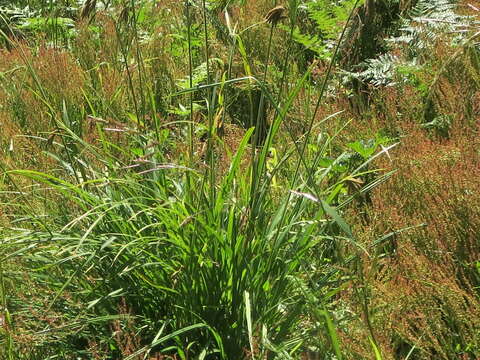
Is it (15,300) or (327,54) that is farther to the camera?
(327,54)

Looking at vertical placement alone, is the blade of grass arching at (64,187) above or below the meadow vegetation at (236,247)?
above

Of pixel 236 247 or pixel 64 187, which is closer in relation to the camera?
pixel 236 247

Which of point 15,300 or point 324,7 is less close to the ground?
point 324,7

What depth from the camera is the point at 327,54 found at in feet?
12.7


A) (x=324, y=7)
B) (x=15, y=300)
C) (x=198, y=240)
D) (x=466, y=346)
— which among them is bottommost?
(x=466, y=346)

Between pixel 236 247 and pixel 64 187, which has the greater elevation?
pixel 64 187

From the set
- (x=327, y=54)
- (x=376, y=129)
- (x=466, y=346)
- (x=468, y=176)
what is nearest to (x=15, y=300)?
(x=466, y=346)

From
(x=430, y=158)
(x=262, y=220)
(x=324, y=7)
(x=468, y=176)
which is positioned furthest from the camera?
(x=324, y=7)

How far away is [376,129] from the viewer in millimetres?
3207

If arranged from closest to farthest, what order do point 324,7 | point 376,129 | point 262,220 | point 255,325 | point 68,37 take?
point 255,325 → point 262,220 → point 376,129 → point 324,7 → point 68,37

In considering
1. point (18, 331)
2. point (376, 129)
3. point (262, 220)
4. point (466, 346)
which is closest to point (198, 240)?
point (262, 220)

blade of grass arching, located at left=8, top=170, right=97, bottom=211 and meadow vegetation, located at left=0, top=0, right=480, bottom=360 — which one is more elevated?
blade of grass arching, located at left=8, top=170, right=97, bottom=211

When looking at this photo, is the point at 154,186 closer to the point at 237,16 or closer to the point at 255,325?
the point at 255,325

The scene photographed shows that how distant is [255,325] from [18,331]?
2.13ft
